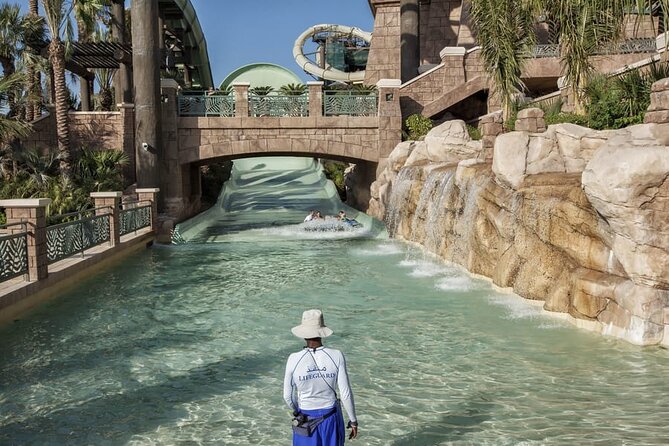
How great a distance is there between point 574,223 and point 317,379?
A: 761cm

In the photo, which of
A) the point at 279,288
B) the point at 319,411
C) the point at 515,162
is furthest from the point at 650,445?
the point at 279,288

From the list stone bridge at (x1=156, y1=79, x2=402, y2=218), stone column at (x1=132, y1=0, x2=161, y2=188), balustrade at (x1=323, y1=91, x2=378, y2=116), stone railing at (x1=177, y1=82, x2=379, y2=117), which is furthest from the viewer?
balustrade at (x1=323, y1=91, x2=378, y2=116)

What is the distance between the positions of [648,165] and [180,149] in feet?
66.8

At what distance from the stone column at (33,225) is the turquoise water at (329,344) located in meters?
0.74

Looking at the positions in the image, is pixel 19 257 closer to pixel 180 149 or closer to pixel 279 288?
pixel 279 288

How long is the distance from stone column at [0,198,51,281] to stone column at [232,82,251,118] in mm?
14841

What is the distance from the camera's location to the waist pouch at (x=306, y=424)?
4512 millimetres

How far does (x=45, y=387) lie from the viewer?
7.74 m

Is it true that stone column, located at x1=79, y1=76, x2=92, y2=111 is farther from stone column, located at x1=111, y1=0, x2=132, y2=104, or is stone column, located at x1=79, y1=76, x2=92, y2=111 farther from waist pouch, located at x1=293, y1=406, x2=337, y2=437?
waist pouch, located at x1=293, y1=406, x2=337, y2=437

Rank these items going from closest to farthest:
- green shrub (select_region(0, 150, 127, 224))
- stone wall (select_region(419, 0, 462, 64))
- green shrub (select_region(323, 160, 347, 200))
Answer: green shrub (select_region(0, 150, 127, 224)) < stone wall (select_region(419, 0, 462, 64)) < green shrub (select_region(323, 160, 347, 200))

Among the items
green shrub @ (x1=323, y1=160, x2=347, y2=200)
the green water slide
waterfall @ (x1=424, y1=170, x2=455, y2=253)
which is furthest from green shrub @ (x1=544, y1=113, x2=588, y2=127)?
the green water slide

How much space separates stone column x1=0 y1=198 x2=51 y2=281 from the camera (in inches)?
455

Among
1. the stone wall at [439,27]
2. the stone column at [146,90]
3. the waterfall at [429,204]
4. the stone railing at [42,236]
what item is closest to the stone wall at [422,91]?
the waterfall at [429,204]

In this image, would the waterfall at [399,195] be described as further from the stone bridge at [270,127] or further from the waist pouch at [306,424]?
the waist pouch at [306,424]
